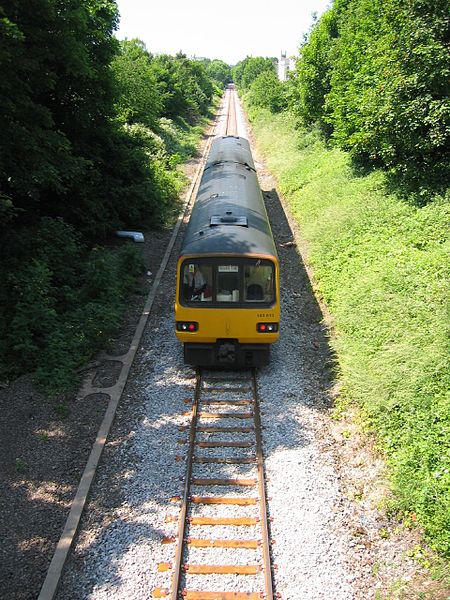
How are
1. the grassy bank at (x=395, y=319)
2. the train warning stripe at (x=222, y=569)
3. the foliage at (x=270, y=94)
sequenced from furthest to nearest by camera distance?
the foliage at (x=270, y=94), the grassy bank at (x=395, y=319), the train warning stripe at (x=222, y=569)

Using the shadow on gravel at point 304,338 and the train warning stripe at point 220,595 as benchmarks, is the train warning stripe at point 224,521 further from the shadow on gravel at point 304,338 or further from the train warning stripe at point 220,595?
A: the shadow on gravel at point 304,338

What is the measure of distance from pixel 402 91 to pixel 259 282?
6.48 metres

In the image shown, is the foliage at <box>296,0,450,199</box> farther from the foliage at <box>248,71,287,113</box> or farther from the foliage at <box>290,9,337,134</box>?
the foliage at <box>248,71,287,113</box>

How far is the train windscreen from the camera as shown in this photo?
781cm

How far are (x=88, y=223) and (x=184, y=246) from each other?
5.33 m

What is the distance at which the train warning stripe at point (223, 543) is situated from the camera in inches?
212

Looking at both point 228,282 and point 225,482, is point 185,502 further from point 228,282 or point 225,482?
point 228,282

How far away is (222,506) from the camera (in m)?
5.93

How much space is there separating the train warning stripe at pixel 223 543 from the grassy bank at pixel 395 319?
1.85 m

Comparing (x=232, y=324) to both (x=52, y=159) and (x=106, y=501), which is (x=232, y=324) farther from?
(x=52, y=159)

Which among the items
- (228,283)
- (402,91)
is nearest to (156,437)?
(228,283)

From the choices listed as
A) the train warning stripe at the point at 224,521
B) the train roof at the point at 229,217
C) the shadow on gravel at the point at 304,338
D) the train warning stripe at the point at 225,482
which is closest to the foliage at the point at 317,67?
the train roof at the point at 229,217

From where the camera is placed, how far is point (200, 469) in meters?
6.49

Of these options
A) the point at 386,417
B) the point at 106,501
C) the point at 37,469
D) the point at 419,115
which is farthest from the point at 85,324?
the point at 419,115
